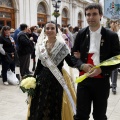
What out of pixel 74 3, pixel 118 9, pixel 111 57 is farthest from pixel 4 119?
pixel 74 3

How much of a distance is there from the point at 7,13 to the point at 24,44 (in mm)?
9558

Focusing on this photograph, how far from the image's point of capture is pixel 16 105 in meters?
4.21

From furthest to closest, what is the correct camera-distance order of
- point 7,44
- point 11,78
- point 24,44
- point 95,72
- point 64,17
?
point 64,17, point 24,44, point 11,78, point 7,44, point 95,72

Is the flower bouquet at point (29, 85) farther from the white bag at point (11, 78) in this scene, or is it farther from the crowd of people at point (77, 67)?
the white bag at point (11, 78)

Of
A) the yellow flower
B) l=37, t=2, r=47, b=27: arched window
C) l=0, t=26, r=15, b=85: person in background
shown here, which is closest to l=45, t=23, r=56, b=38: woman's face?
the yellow flower

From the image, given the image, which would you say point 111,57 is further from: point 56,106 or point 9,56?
point 9,56

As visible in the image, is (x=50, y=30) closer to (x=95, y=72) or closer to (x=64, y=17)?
(x=95, y=72)

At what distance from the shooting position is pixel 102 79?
2.16 meters

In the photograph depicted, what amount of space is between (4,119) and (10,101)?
0.94m

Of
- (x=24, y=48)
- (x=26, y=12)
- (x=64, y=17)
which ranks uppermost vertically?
(x=64, y=17)

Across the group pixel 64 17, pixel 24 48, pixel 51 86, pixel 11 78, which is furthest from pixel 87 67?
pixel 64 17

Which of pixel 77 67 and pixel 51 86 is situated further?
pixel 51 86

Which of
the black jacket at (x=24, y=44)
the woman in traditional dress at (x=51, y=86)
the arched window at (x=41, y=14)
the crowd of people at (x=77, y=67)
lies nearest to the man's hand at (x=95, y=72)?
the crowd of people at (x=77, y=67)

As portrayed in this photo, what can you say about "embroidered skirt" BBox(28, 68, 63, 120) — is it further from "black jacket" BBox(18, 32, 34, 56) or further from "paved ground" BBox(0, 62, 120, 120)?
"black jacket" BBox(18, 32, 34, 56)
